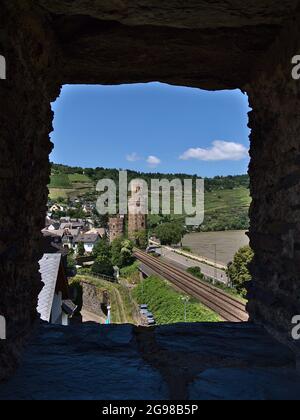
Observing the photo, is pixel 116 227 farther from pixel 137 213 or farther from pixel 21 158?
pixel 21 158

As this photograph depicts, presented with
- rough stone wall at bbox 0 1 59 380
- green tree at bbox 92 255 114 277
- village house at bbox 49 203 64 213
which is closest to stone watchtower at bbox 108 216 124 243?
green tree at bbox 92 255 114 277

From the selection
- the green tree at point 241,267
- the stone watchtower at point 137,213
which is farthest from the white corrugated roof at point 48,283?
the stone watchtower at point 137,213

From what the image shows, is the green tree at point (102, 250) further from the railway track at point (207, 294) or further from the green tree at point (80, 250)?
the railway track at point (207, 294)

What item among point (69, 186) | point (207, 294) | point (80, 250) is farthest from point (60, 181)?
point (207, 294)

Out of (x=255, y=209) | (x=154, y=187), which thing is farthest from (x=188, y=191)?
(x=255, y=209)

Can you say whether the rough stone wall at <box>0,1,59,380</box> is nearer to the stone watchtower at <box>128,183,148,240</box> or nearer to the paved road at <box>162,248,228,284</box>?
the paved road at <box>162,248,228,284</box>
